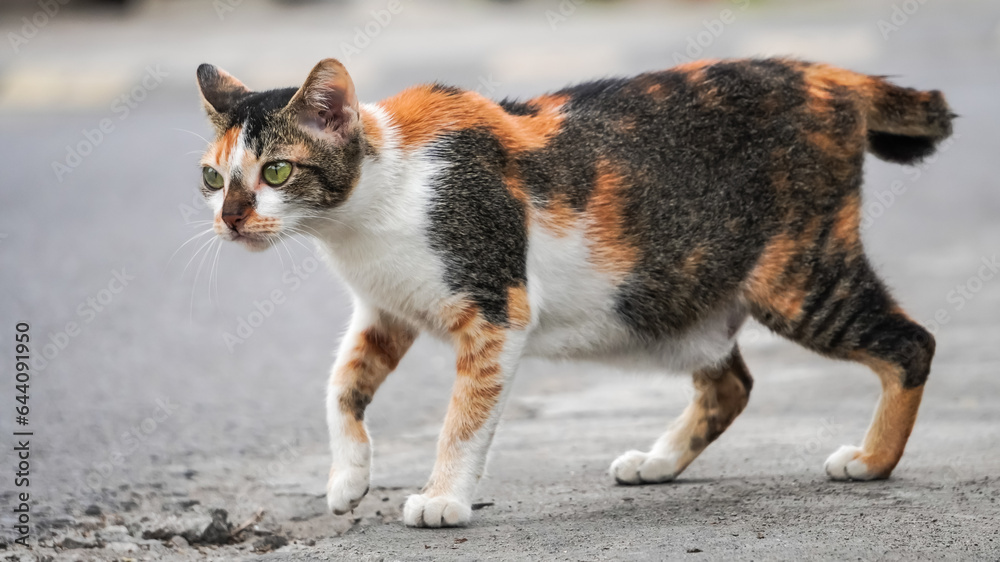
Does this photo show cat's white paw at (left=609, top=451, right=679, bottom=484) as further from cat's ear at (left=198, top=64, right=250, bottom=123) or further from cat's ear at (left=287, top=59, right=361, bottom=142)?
cat's ear at (left=198, top=64, right=250, bottom=123)

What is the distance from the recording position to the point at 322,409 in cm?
580

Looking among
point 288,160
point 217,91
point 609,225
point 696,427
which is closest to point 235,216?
point 288,160

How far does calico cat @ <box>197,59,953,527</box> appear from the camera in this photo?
3764mm

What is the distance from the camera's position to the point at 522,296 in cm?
382

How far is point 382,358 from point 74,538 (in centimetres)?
119

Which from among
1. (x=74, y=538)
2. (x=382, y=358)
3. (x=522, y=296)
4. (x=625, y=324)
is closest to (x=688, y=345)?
(x=625, y=324)

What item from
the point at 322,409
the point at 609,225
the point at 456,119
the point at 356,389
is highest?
the point at 456,119

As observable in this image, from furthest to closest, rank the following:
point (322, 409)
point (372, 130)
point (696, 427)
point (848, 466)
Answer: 1. point (322, 409)
2. point (696, 427)
3. point (848, 466)
4. point (372, 130)

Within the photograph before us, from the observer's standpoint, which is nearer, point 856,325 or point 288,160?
point 288,160

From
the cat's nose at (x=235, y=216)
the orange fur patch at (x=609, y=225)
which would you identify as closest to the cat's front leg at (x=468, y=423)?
the orange fur patch at (x=609, y=225)

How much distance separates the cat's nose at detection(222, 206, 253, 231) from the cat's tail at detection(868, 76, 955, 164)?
7.74ft

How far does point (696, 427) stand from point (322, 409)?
207 cm

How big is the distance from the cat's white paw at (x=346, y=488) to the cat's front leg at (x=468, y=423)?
0.64ft

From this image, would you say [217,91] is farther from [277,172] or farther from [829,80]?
[829,80]
